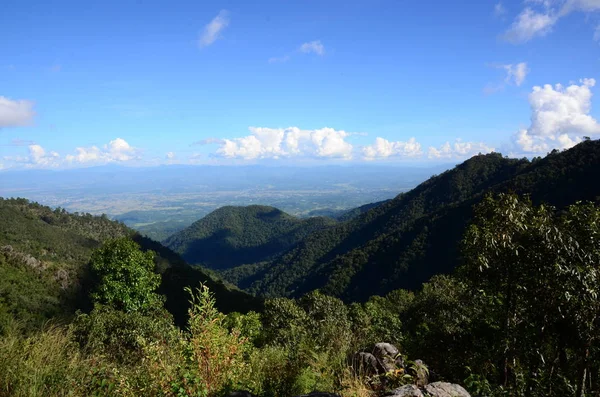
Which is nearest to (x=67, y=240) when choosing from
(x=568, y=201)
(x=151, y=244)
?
(x=151, y=244)

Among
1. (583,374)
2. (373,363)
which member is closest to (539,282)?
(583,374)

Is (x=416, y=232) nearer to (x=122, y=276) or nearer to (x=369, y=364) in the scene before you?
(x=122, y=276)

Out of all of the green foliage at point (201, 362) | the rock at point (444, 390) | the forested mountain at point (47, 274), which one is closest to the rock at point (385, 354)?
the rock at point (444, 390)

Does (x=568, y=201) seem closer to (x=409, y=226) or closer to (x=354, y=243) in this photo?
(x=409, y=226)

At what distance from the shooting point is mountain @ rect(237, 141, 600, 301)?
221 feet

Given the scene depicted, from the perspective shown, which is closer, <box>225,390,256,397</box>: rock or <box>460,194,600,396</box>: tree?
<box>225,390,256,397</box>: rock

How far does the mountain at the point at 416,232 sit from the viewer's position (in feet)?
221

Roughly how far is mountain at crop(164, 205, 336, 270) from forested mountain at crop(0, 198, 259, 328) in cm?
9357

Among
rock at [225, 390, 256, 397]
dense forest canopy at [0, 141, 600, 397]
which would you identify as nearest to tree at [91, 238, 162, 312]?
dense forest canopy at [0, 141, 600, 397]

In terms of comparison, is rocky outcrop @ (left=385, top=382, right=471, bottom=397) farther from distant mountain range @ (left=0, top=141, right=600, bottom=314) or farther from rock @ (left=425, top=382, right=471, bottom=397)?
distant mountain range @ (left=0, top=141, right=600, bottom=314)

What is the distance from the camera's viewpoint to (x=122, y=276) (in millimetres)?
18875

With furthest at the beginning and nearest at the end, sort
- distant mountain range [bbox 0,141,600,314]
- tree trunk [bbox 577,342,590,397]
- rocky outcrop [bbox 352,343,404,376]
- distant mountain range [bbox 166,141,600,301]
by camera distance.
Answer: distant mountain range [bbox 166,141,600,301] < distant mountain range [bbox 0,141,600,314] < rocky outcrop [bbox 352,343,404,376] < tree trunk [bbox 577,342,590,397]

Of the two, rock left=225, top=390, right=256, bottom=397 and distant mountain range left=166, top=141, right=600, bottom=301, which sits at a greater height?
rock left=225, top=390, right=256, bottom=397

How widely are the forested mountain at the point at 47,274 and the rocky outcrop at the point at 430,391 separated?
17251 millimetres
